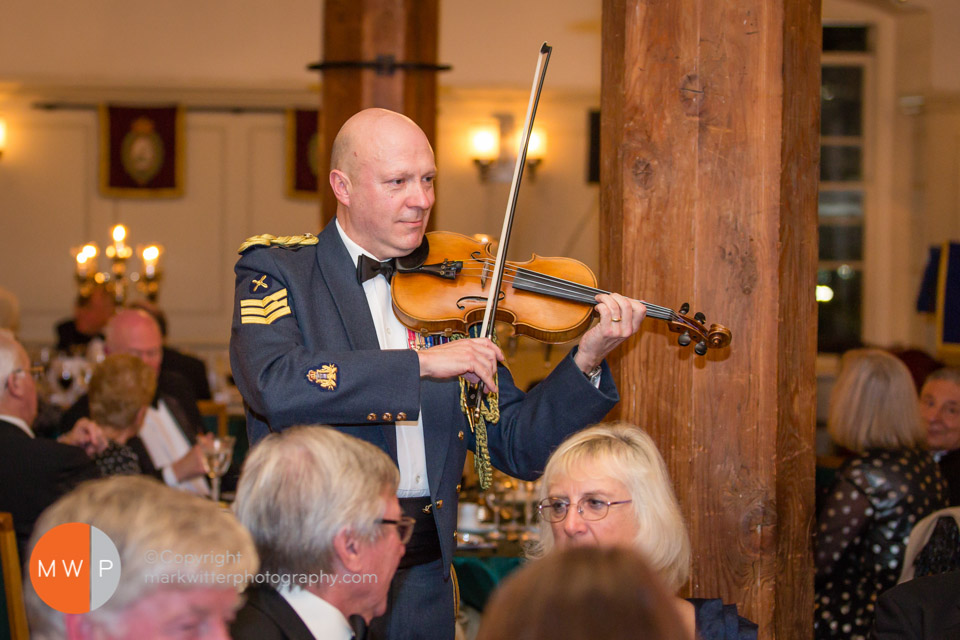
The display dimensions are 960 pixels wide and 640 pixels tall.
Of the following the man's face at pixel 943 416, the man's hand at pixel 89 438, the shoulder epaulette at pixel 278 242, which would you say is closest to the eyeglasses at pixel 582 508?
the shoulder epaulette at pixel 278 242

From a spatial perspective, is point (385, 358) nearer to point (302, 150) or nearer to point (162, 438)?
point (162, 438)

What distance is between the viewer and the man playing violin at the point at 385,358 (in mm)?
1776

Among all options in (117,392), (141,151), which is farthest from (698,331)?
(141,151)

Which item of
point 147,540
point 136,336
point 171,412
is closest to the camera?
point 147,540

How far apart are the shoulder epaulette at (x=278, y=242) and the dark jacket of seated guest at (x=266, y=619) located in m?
0.71

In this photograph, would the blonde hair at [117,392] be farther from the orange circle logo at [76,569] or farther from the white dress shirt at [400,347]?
the orange circle logo at [76,569]

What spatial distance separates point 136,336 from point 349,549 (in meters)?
3.53

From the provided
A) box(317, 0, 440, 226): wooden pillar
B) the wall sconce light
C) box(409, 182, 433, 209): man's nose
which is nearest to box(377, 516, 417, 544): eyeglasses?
box(409, 182, 433, 209): man's nose

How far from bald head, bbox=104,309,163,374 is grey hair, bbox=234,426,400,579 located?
3425mm

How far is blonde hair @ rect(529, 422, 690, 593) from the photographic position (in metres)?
1.81

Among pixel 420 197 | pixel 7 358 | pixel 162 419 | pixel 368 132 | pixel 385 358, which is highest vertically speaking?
pixel 368 132

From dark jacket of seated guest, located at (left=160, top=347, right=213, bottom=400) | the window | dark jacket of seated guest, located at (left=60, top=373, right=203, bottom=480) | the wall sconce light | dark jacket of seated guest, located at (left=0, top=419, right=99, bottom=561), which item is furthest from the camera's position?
the wall sconce light

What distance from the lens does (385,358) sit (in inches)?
70.6

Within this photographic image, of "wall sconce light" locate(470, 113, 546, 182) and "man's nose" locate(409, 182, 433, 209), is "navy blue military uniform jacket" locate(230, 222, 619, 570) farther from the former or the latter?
"wall sconce light" locate(470, 113, 546, 182)
